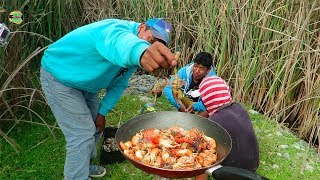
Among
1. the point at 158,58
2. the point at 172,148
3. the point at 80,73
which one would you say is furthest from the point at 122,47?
the point at 80,73

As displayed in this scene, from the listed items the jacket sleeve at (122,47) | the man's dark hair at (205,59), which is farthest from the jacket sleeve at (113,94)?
the man's dark hair at (205,59)

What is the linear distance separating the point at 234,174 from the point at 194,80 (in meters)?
2.64

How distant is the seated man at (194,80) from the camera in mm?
3895

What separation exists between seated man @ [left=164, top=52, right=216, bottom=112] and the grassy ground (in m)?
0.64

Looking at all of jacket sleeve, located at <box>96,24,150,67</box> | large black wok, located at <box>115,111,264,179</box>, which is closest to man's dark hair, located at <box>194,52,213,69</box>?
large black wok, located at <box>115,111,264,179</box>

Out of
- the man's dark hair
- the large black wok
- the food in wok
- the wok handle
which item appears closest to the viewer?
the wok handle

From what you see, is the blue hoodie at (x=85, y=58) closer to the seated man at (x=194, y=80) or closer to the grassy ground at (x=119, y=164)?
the grassy ground at (x=119, y=164)

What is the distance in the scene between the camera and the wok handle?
5.02ft

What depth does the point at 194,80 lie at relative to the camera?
4.20 m

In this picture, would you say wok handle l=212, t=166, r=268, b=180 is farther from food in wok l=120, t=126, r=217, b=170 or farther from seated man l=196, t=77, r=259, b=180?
seated man l=196, t=77, r=259, b=180

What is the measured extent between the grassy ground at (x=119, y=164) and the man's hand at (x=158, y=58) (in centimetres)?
188

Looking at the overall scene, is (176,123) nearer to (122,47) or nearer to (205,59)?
(122,47)

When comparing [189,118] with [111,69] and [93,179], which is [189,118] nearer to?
[111,69]

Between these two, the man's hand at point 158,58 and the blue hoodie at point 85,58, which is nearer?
the man's hand at point 158,58
